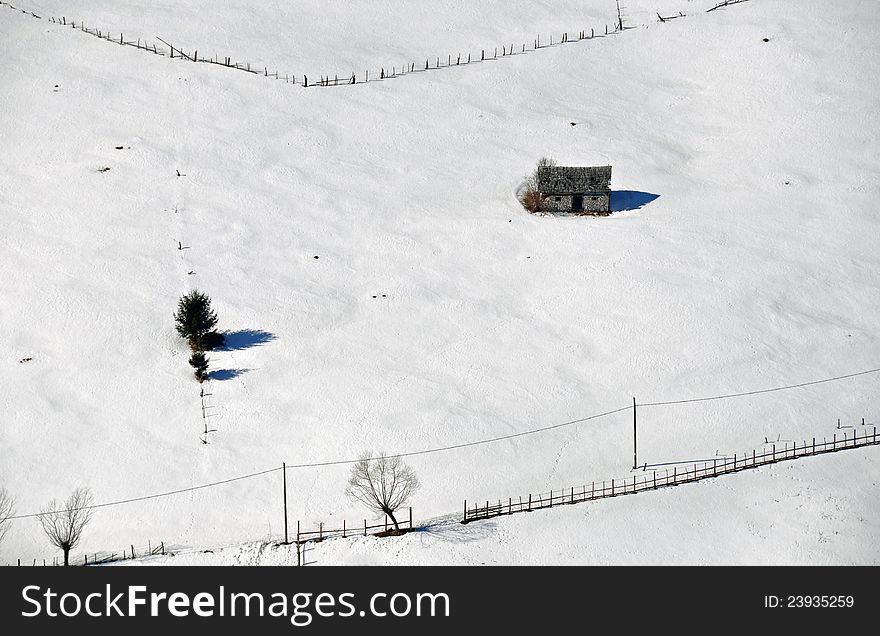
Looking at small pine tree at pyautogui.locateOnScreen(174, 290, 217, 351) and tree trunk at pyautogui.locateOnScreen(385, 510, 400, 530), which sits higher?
small pine tree at pyautogui.locateOnScreen(174, 290, 217, 351)

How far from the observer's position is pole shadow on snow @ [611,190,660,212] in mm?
70887

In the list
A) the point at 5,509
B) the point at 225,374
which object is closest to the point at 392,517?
the point at 225,374

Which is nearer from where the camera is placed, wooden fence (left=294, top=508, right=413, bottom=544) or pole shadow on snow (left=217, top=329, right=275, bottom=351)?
wooden fence (left=294, top=508, right=413, bottom=544)

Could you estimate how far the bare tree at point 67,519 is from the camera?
4784cm

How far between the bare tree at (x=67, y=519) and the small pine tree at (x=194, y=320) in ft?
32.3

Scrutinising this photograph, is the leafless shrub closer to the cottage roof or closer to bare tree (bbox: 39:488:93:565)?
the cottage roof

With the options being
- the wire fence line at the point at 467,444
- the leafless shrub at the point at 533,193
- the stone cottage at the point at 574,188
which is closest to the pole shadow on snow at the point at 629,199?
the stone cottage at the point at 574,188

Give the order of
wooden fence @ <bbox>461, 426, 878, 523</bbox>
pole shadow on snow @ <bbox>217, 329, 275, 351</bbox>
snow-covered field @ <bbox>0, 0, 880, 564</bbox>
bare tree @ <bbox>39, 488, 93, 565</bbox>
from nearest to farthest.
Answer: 1. bare tree @ <bbox>39, 488, 93, 565</bbox>
2. wooden fence @ <bbox>461, 426, 878, 523</bbox>
3. snow-covered field @ <bbox>0, 0, 880, 564</bbox>
4. pole shadow on snow @ <bbox>217, 329, 275, 351</bbox>

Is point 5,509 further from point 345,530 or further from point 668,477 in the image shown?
point 668,477

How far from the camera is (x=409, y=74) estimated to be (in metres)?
→ 84.6

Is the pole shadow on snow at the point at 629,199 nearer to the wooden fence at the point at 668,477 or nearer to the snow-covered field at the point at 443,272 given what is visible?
the snow-covered field at the point at 443,272

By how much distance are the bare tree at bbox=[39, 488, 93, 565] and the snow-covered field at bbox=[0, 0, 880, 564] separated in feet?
2.23

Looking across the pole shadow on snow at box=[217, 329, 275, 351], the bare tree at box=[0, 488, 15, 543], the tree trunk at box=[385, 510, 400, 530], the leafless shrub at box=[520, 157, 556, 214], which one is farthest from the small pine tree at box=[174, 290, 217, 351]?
the leafless shrub at box=[520, 157, 556, 214]
